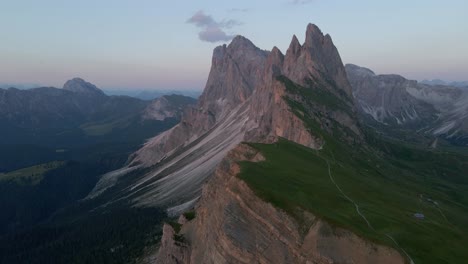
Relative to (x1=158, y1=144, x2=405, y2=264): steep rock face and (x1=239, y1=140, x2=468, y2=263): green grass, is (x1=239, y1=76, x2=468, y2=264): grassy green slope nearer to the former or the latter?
(x1=239, y1=140, x2=468, y2=263): green grass


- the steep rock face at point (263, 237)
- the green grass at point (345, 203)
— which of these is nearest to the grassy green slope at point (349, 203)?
the green grass at point (345, 203)

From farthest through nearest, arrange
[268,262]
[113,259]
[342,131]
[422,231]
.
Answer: [342,131] < [113,259] < [422,231] < [268,262]

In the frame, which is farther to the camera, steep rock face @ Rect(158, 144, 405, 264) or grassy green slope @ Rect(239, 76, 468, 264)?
grassy green slope @ Rect(239, 76, 468, 264)

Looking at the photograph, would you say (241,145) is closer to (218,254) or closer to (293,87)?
(218,254)

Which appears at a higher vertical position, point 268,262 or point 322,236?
point 322,236

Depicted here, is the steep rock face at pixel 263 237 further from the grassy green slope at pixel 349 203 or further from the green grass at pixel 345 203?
the grassy green slope at pixel 349 203

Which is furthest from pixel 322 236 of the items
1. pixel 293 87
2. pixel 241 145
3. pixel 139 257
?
pixel 293 87

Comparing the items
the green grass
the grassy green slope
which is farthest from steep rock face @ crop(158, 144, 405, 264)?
the grassy green slope

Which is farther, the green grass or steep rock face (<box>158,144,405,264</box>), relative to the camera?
the green grass
